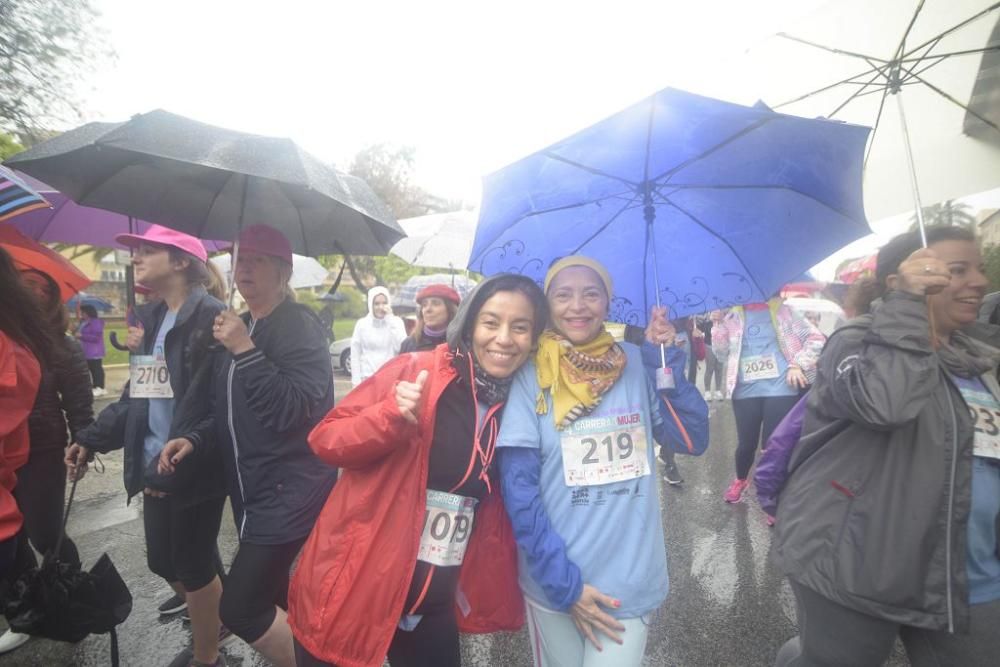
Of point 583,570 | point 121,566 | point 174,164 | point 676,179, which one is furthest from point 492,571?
point 121,566

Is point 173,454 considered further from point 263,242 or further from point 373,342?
point 373,342

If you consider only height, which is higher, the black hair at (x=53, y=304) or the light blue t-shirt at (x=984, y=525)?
the black hair at (x=53, y=304)

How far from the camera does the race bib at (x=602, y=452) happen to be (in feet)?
5.49

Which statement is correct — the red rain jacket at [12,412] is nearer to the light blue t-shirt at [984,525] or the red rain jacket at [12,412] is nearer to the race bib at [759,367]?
the light blue t-shirt at [984,525]

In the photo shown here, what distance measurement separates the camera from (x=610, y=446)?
67.1 inches

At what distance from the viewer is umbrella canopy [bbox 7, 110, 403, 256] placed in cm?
170

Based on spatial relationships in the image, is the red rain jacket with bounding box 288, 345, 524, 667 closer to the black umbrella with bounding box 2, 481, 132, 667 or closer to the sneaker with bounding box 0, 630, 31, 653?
the black umbrella with bounding box 2, 481, 132, 667

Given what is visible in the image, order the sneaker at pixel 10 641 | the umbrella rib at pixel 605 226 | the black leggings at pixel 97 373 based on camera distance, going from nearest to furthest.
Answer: the umbrella rib at pixel 605 226
the sneaker at pixel 10 641
the black leggings at pixel 97 373

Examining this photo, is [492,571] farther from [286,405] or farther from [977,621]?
[977,621]

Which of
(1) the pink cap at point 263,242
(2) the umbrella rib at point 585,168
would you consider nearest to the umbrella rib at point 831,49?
A: (2) the umbrella rib at point 585,168

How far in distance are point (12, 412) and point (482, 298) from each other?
5.93 feet

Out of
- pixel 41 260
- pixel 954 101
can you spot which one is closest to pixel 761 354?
pixel 954 101

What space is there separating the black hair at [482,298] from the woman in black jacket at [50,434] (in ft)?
7.48

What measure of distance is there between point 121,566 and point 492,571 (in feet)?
10.8
